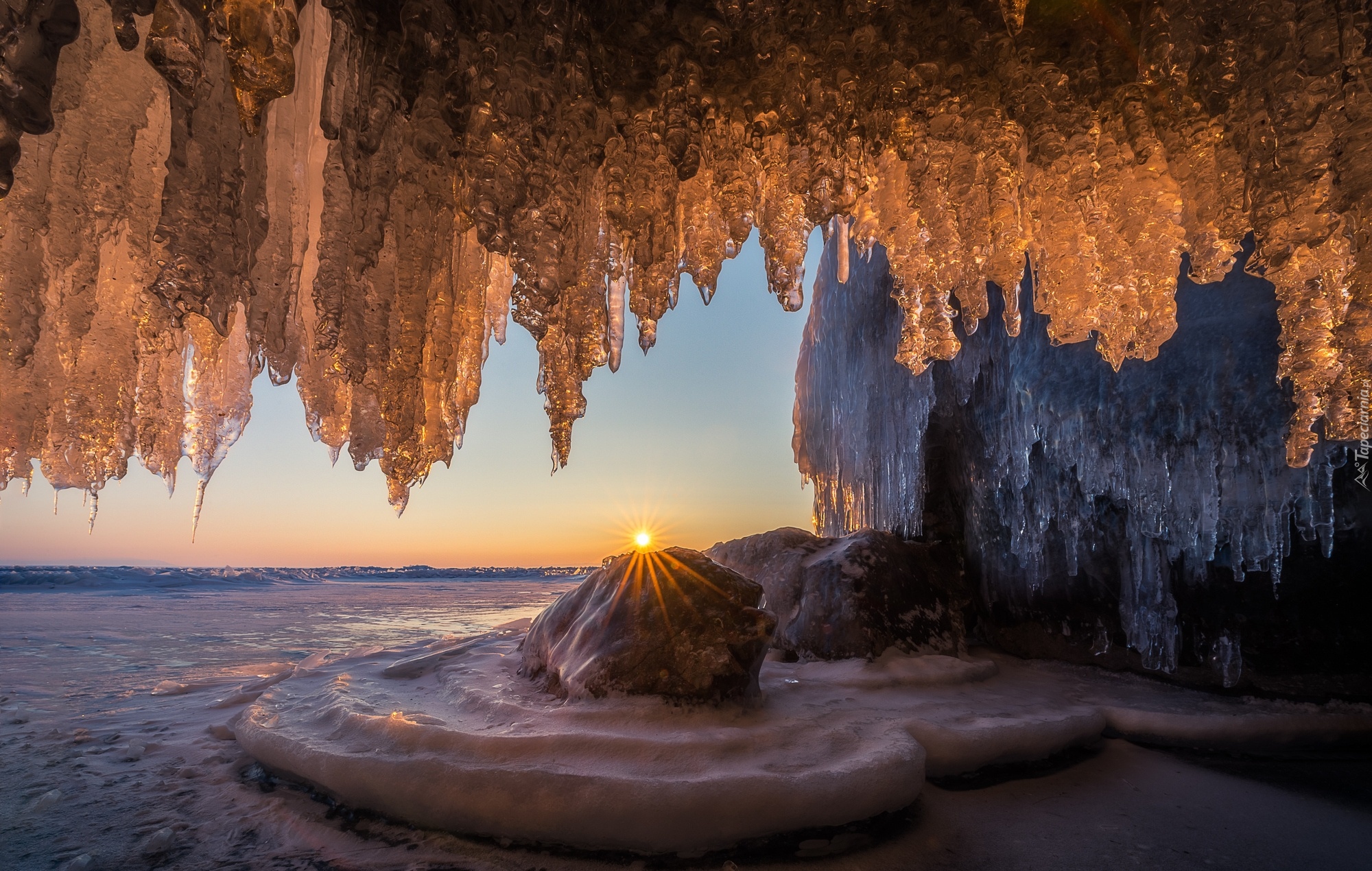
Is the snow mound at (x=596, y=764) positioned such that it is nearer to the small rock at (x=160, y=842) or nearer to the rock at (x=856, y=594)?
the small rock at (x=160, y=842)

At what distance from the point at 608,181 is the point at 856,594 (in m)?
4.17

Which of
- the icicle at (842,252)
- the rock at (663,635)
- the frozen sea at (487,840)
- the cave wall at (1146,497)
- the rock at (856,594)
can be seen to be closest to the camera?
the frozen sea at (487,840)

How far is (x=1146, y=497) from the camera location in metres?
4.70

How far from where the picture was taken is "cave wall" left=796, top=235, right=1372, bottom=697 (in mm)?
4180

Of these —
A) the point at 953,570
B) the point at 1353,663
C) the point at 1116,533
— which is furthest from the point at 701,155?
the point at 1353,663

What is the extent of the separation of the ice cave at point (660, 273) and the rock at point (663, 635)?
0.08ft

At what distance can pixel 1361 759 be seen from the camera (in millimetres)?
3424

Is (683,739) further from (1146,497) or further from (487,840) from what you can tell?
(1146,497)

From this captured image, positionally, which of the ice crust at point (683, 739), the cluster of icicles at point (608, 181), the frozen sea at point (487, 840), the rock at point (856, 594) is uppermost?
the cluster of icicles at point (608, 181)

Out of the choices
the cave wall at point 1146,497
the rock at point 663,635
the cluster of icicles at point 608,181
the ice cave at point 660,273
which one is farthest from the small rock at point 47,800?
the cave wall at point 1146,497

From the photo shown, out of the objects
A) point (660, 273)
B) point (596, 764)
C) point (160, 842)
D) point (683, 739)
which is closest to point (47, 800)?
point (160, 842)

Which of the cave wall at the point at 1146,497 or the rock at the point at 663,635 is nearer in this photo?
the rock at the point at 663,635

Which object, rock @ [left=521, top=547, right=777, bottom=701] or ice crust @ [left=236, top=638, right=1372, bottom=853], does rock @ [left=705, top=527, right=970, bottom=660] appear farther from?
rock @ [left=521, top=547, right=777, bottom=701]

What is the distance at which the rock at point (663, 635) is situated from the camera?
10.3 feet
